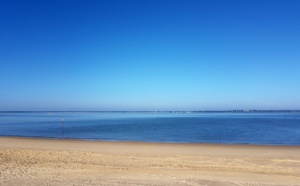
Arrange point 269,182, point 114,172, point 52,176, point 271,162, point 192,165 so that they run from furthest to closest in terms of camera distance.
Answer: point 271,162
point 192,165
point 114,172
point 52,176
point 269,182

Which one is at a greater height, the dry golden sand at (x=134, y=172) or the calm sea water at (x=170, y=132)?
the dry golden sand at (x=134, y=172)

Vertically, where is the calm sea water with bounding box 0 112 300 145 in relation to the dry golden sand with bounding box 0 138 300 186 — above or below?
below

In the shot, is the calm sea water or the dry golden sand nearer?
the dry golden sand

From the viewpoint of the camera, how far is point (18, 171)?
13047 mm

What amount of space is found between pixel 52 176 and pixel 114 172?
2.74 meters

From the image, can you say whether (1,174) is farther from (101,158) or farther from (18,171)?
(101,158)

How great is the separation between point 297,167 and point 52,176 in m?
12.5

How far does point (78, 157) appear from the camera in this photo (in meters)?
18.0

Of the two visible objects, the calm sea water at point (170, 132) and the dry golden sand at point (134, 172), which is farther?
the calm sea water at point (170, 132)

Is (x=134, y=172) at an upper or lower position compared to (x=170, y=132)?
upper

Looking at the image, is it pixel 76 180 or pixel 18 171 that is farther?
pixel 18 171

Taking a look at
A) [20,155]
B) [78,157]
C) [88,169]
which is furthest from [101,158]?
[20,155]

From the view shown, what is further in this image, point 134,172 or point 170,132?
point 170,132

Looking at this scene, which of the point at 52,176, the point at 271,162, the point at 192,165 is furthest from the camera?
the point at 271,162
